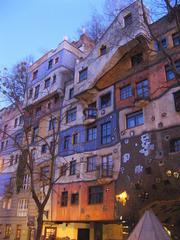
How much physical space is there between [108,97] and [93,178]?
264 inches

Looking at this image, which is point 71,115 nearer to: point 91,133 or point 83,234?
point 91,133

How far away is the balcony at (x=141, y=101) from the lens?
705 inches

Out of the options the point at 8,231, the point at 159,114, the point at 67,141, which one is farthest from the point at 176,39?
the point at 8,231

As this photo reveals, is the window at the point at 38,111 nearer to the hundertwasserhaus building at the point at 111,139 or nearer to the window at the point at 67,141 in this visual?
the hundertwasserhaus building at the point at 111,139

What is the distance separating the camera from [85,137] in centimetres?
2202

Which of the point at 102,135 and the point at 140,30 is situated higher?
the point at 140,30

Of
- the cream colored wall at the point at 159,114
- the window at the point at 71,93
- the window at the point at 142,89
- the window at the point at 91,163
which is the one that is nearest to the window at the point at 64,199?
the window at the point at 91,163

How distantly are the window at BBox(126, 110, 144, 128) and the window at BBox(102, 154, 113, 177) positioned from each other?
282 cm

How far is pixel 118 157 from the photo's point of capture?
61.1 ft

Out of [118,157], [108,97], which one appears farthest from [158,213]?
[108,97]

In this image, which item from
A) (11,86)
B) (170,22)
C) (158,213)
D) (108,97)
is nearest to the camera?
(158,213)

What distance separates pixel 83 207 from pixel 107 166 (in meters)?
3.59

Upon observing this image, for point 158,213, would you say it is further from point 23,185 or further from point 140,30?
point 23,185

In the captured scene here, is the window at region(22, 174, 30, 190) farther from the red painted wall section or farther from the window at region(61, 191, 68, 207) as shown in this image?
the window at region(61, 191, 68, 207)
